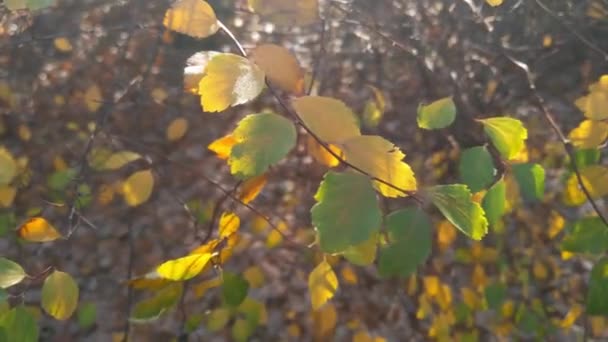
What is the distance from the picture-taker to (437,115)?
93 centimetres

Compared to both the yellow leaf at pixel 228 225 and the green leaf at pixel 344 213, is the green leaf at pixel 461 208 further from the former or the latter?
the yellow leaf at pixel 228 225

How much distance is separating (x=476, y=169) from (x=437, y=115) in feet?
0.25

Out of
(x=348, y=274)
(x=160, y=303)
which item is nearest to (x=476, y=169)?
(x=160, y=303)

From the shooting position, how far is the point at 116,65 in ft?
9.24

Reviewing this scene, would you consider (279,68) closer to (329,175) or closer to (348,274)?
(329,175)

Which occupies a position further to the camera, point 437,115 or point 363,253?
point 437,115

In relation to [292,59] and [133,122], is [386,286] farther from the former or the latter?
[292,59]

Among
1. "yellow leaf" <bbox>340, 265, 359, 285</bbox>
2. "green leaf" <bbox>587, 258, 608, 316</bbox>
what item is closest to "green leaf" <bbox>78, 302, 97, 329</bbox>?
"yellow leaf" <bbox>340, 265, 359, 285</bbox>

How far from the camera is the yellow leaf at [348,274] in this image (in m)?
2.34

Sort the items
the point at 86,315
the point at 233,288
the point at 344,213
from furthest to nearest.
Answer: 1. the point at 86,315
2. the point at 233,288
3. the point at 344,213

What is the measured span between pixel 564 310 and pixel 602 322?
288 mm

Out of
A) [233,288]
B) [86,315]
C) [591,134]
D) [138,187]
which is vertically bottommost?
[86,315]

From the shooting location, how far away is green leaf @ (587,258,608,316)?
836 millimetres

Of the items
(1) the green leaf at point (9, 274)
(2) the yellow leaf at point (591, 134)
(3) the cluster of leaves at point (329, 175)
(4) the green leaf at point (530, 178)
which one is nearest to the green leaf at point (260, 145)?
(3) the cluster of leaves at point (329, 175)
